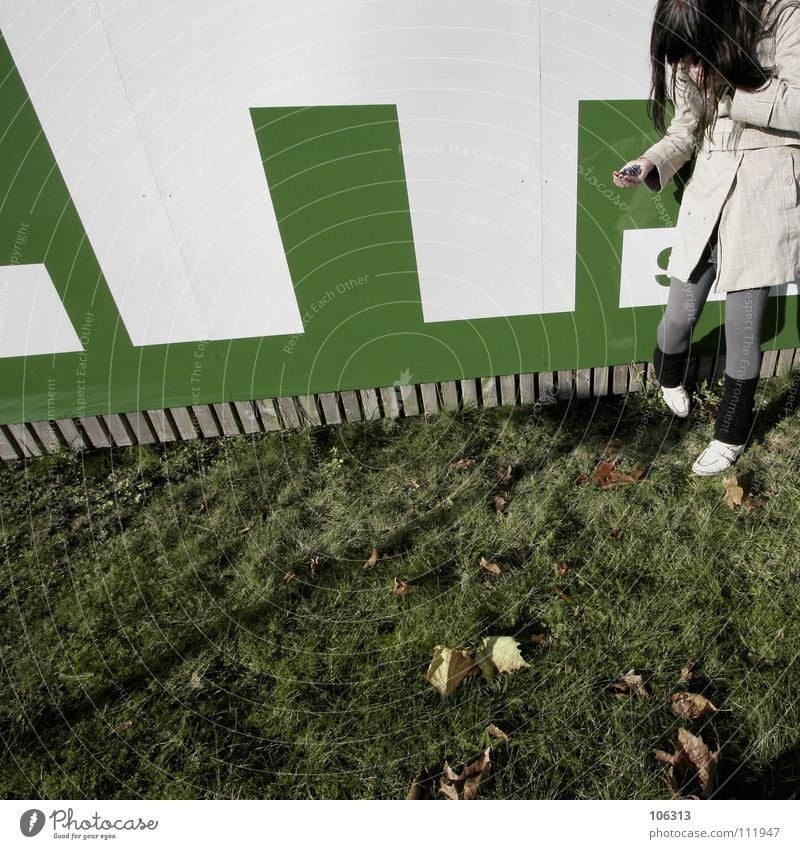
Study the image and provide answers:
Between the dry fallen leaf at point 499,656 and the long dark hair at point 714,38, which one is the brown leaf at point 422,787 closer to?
the dry fallen leaf at point 499,656

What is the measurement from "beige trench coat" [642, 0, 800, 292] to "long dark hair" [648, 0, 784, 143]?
0.15ft

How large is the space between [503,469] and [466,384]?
0.65m

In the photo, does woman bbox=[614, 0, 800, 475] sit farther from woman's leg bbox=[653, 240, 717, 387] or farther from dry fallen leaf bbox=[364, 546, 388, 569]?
dry fallen leaf bbox=[364, 546, 388, 569]

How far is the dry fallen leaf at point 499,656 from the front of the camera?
2141mm

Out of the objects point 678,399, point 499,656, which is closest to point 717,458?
point 678,399

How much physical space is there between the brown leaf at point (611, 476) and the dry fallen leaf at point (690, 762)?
1247mm

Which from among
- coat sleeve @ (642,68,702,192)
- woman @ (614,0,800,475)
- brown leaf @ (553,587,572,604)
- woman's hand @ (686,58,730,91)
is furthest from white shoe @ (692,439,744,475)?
woman's hand @ (686,58,730,91)

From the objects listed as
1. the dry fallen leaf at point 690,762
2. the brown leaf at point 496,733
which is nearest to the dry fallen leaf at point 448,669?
the brown leaf at point 496,733

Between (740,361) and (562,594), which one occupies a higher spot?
(740,361)

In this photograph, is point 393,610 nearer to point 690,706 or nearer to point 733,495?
point 690,706

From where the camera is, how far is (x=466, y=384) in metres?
3.49

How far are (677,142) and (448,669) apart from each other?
2499mm

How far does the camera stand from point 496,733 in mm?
1974
